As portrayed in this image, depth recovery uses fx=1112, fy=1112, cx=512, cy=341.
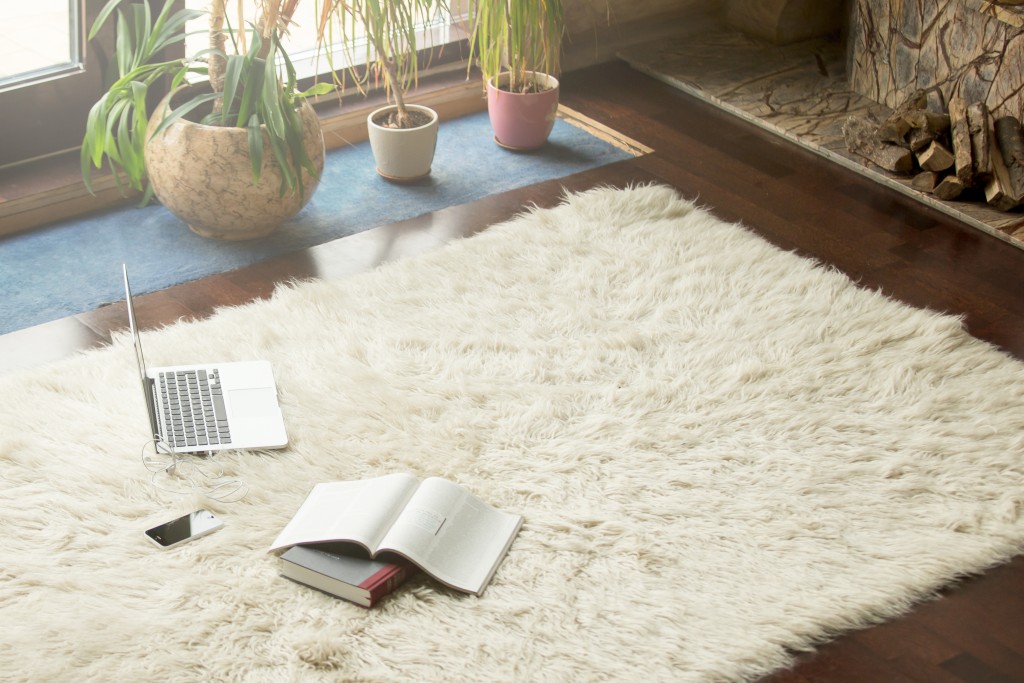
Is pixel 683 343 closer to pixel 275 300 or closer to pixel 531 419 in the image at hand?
pixel 531 419

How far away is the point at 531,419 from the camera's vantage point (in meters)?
2.45

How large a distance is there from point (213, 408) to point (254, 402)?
0.09 meters

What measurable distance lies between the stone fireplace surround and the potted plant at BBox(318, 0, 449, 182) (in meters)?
1.20

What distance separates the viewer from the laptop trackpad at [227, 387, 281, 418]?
95.0 inches

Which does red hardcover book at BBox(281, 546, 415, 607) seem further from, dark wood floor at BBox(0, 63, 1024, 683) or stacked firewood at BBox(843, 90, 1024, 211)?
stacked firewood at BBox(843, 90, 1024, 211)

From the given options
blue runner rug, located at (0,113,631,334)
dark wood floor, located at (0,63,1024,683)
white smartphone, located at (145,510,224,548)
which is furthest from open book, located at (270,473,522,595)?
blue runner rug, located at (0,113,631,334)

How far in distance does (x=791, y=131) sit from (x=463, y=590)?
8.03ft

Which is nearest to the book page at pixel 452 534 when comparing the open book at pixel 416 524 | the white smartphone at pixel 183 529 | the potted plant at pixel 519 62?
the open book at pixel 416 524

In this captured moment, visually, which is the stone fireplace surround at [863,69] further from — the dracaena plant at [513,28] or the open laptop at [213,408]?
the open laptop at [213,408]

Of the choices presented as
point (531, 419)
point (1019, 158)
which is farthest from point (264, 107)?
point (1019, 158)

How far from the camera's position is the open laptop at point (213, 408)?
2.31 metres

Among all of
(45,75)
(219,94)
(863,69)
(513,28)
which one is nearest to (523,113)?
(513,28)

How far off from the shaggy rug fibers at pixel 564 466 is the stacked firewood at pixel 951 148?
70 cm

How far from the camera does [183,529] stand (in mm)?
2117
